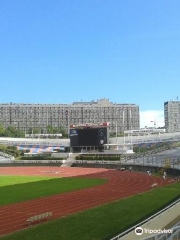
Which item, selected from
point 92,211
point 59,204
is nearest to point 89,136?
point 59,204

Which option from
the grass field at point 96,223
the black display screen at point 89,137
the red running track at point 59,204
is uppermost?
the black display screen at point 89,137

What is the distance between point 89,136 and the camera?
83.6 meters

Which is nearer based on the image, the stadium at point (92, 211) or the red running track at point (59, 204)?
the stadium at point (92, 211)

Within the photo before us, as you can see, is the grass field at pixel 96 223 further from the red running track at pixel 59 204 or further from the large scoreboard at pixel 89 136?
the large scoreboard at pixel 89 136

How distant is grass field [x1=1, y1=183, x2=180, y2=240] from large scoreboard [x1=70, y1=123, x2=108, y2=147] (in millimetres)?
55679

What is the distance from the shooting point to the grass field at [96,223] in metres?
17.3

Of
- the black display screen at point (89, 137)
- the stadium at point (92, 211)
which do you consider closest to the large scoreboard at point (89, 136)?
the black display screen at point (89, 137)

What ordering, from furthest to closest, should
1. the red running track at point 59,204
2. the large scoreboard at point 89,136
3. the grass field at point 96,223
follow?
the large scoreboard at point 89,136 → the red running track at point 59,204 → the grass field at point 96,223

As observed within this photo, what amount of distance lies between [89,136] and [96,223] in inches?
2511

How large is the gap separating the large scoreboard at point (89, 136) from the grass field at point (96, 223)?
55.7 metres

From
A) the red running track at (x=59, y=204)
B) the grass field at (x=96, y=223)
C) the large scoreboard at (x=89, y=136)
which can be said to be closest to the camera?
the grass field at (x=96, y=223)

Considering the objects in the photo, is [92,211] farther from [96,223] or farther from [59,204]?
[59,204]

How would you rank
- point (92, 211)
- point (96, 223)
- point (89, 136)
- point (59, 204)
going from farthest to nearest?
point (89, 136), point (59, 204), point (92, 211), point (96, 223)

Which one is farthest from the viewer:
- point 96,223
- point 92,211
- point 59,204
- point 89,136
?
point 89,136
